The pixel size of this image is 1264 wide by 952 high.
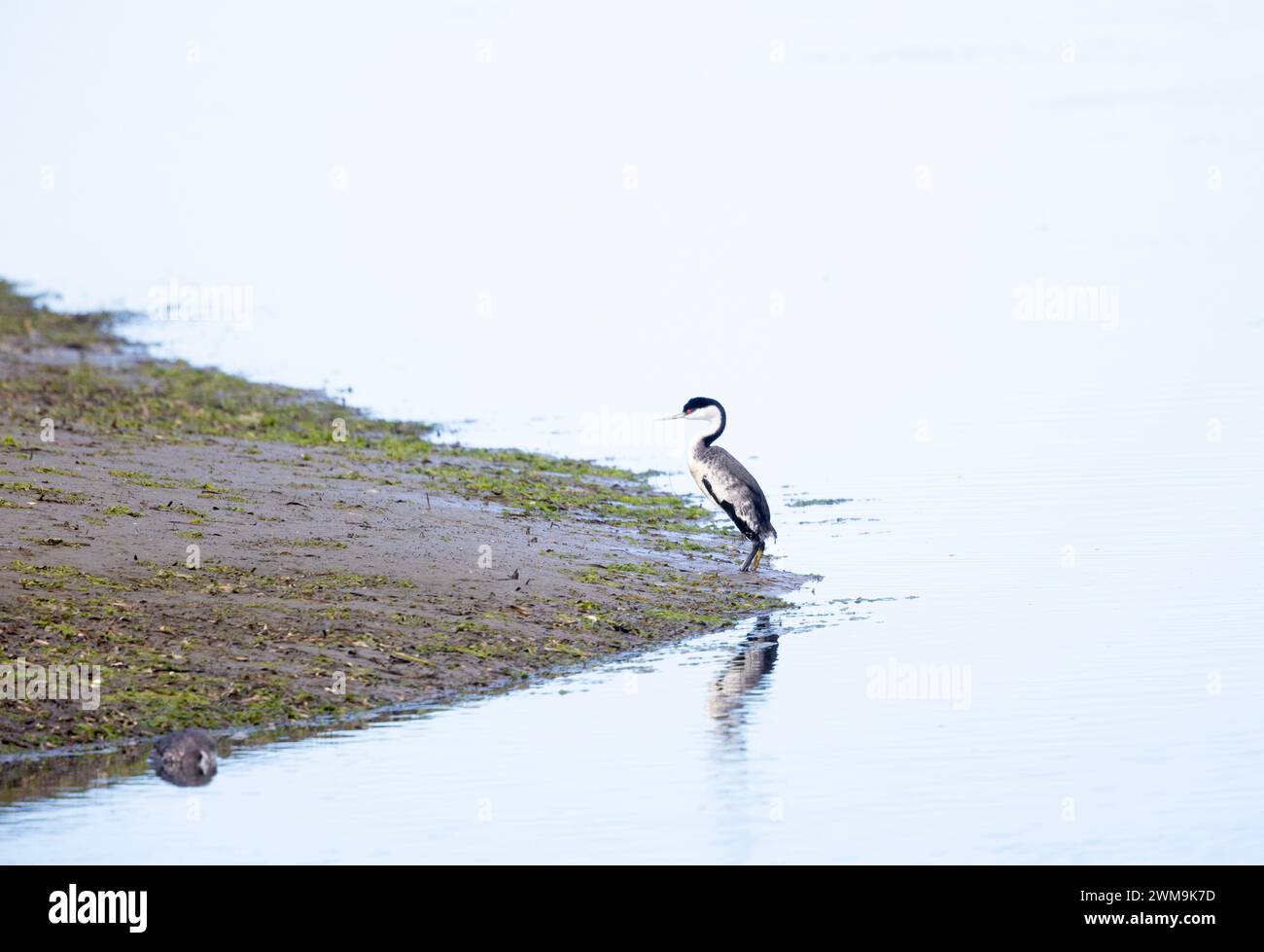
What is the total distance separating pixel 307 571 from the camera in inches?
683

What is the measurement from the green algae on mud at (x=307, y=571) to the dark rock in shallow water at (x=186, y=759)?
0.78 meters

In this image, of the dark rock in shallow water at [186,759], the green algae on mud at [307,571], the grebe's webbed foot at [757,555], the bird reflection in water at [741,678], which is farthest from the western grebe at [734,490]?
the dark rock in shallow water at [186,759]

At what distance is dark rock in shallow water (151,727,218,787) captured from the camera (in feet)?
42.9

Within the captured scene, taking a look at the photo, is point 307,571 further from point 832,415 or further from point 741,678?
point 832,415

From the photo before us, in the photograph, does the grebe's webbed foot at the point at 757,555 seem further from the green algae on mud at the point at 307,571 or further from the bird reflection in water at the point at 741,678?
the bird reflection in water at the point at 741,678

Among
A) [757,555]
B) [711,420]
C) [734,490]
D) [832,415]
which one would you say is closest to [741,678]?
[757,555]

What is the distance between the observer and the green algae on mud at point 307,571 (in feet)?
48.8

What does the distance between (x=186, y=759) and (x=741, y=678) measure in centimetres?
462

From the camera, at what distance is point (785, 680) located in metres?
15.7

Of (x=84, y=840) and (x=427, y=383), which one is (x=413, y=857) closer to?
(x=84, y=840)

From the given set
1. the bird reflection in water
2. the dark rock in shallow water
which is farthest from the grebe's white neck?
the dark rock in shallow water

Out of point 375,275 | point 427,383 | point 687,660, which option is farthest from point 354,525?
point 375,275

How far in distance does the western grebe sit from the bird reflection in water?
203cm

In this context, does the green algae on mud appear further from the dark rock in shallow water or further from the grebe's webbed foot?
the dark rock in shallow water
